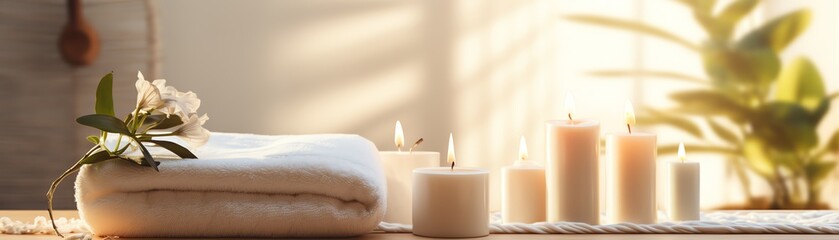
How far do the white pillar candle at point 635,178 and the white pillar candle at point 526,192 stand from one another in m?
0.07

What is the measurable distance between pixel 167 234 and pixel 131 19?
0.92 meters

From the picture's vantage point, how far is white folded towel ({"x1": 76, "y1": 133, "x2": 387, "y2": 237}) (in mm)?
763

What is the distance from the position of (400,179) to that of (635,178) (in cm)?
25

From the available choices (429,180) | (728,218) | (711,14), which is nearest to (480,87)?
(711,14)

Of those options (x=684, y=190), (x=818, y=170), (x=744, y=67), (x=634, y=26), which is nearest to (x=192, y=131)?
(x=684, y=190)

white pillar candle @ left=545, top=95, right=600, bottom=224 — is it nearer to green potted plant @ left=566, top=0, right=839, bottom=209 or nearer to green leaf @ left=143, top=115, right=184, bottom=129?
green leaf @ left=143, top=115, right=184, bottom=129

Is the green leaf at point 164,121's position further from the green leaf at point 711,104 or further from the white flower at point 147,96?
the green leaf at point 711,104

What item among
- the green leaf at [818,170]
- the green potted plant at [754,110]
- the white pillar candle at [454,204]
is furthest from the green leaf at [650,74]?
the white pillar candle at [454,204]

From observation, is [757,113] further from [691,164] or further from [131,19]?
[131,19]

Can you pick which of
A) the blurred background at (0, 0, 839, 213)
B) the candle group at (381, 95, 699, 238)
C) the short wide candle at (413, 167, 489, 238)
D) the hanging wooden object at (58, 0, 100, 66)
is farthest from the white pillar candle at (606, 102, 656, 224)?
the hanging wooden object at (58, 0, 100, 66)

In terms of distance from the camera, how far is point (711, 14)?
63.6 inches

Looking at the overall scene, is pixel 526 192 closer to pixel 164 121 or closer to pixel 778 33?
pixel 164 121

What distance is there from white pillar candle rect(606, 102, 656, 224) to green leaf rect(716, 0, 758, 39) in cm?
83

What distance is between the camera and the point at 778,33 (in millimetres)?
1603
